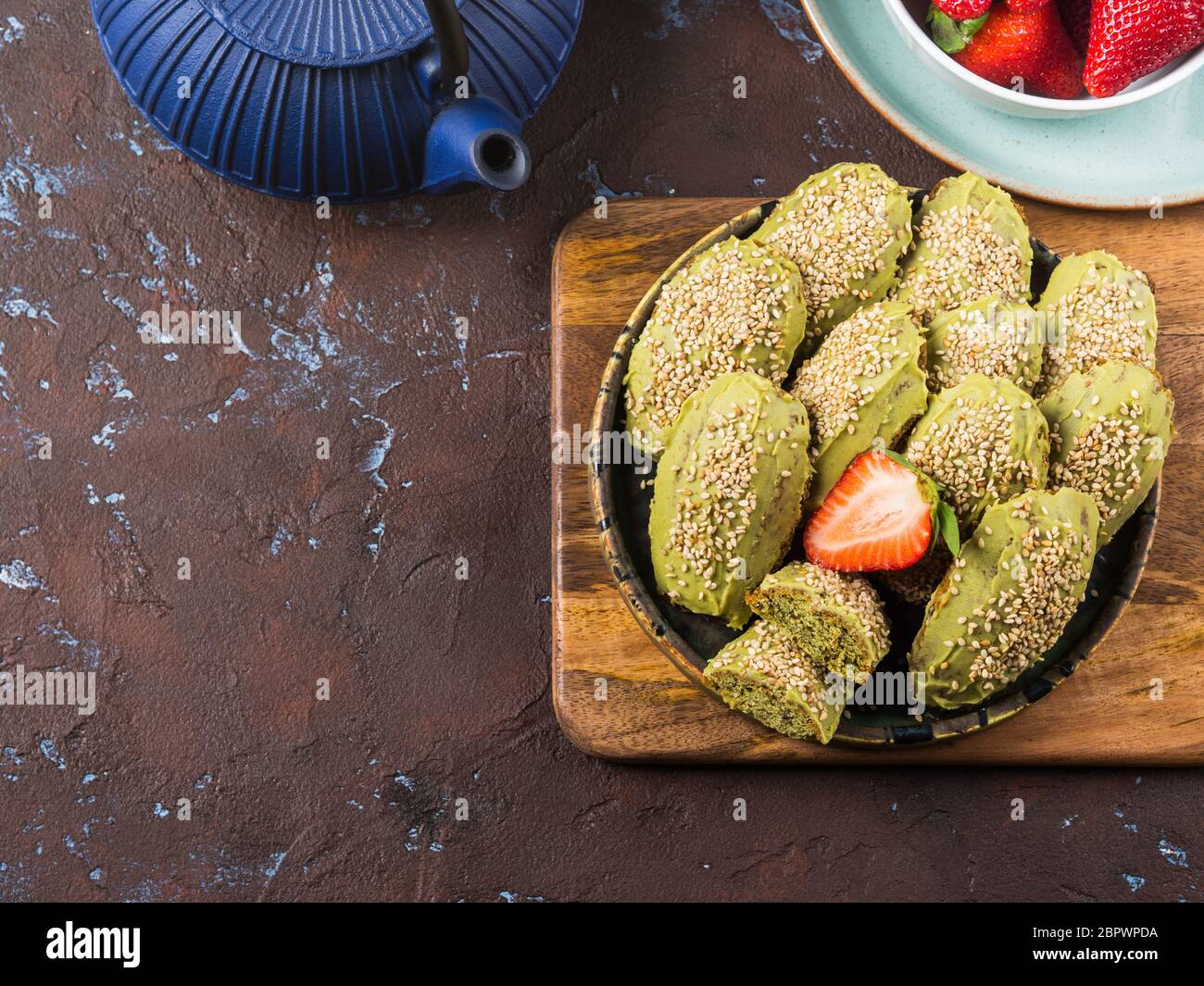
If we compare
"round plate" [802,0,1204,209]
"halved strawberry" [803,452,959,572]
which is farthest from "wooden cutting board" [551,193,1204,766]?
"halved strawberry" [803,452,959,572]

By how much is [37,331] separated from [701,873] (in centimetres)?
93

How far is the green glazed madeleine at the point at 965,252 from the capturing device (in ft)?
3.01

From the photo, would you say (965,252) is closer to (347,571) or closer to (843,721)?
(843,721)

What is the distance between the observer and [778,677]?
0.88m

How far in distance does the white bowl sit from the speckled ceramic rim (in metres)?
0.26

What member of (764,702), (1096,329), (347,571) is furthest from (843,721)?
(347,571)

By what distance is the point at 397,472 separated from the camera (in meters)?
1.13

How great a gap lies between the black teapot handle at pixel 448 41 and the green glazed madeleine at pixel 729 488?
13.8 inches

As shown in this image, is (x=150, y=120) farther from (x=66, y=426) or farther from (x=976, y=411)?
(x=976, y=411)

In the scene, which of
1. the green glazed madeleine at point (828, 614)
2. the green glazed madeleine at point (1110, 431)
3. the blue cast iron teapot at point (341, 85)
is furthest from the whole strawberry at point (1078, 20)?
the green glazed madeleine at point (828, 614)

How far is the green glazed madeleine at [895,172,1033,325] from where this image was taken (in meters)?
0.92

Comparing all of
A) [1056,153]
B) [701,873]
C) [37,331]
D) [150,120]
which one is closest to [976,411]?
[1056,153]

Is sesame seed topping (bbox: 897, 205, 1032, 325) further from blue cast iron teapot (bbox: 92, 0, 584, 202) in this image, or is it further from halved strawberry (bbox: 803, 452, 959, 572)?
blue cast iron teapot (bbox: 92, 0, 584, 202)

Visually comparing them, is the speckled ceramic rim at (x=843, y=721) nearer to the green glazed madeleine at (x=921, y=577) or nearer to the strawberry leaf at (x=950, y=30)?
the green glazed madeleine at (x=921, y=577)
